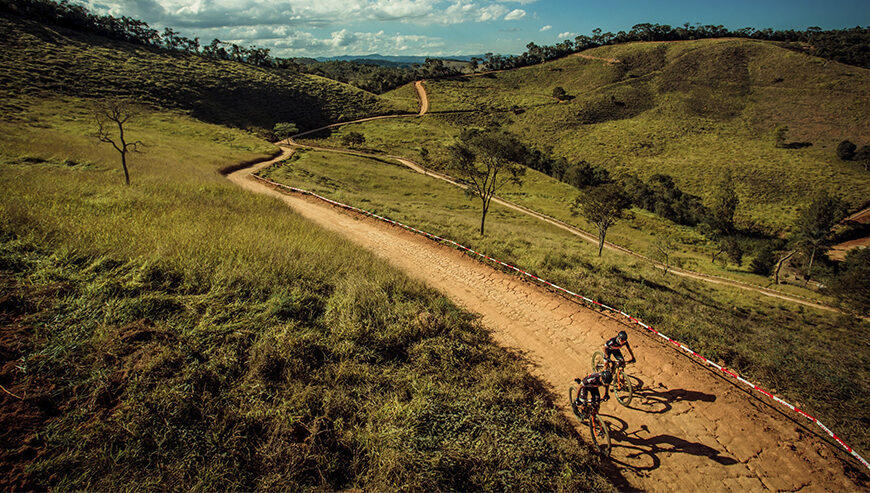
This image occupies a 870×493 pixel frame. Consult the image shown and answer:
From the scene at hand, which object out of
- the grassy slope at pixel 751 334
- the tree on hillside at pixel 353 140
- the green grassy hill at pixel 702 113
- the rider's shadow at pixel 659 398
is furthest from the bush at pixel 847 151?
the rider's shadow at pixel 659 398

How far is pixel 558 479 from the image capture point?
5.14 m

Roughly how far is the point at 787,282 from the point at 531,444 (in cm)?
5320

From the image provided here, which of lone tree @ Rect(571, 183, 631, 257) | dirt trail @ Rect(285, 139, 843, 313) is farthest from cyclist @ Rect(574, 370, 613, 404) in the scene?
dirt trail @ Rect(285, 139, 843, 313)

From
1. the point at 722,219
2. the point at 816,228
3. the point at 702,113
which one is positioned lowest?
the point at 722,219

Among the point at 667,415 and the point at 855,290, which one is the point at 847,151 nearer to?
the point at 855,290

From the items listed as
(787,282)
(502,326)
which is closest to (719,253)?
(787,282)

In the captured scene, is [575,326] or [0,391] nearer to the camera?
[0,391]

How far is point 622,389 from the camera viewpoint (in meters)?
7.64

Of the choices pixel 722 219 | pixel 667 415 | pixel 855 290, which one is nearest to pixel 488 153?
pixel 667 415

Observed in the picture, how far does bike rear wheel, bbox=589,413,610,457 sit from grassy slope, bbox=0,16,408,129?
64675mm

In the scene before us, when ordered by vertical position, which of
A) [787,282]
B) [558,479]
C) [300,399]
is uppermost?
[300,399]

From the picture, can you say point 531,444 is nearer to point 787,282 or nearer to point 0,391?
point 0,391

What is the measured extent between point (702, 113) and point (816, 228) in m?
58.6

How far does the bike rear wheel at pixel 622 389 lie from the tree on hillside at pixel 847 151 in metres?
93.8
